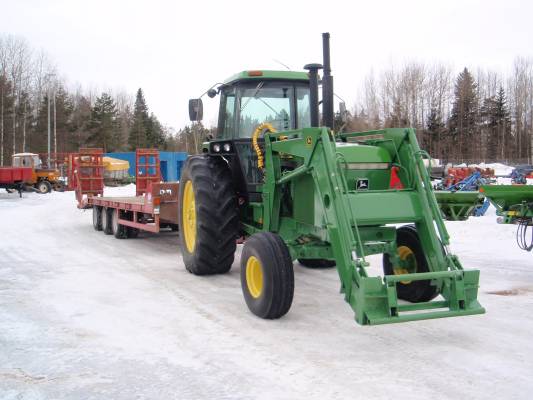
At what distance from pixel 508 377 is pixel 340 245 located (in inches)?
64.7

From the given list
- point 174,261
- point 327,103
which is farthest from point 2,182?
point 327,103

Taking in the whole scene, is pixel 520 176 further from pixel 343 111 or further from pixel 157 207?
pixel 343 111

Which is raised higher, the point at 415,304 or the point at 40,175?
the point at 40,175

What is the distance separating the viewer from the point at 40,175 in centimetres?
3241

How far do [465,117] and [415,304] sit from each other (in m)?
62.3

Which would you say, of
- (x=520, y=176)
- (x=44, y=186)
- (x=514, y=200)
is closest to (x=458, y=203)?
(x=514, y=200)

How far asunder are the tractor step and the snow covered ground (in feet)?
1.09

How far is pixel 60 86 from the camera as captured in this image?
202 feet

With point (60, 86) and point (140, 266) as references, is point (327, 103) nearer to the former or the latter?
point (140, 266)

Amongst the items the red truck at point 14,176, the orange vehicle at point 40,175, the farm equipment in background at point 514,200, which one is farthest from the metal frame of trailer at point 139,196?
the orange vehicle at point 40,175

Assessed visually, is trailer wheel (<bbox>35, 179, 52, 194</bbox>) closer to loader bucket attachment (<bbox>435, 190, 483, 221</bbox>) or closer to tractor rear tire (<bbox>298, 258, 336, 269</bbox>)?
tractor rear tire (<bbox>298, 258, 336, 269</bbox>)

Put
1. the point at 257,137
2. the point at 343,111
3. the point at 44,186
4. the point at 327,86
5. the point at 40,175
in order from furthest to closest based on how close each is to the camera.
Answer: the point at 40,175 → the point at 44,186 → the point at 343,111 → the point at 257,137 → the point at 327,86

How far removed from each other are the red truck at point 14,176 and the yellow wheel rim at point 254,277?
2572cm

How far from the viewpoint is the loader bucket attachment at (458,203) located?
7746 millimetres
